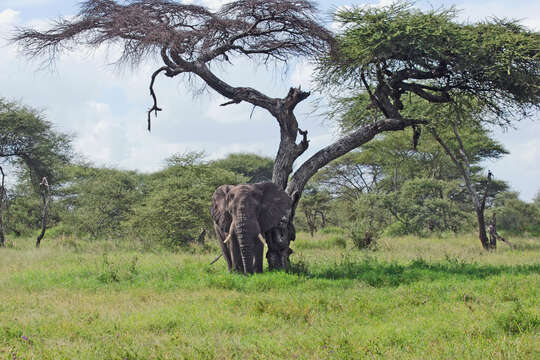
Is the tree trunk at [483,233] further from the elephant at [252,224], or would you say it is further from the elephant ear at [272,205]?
the elephant ear at [272,205]

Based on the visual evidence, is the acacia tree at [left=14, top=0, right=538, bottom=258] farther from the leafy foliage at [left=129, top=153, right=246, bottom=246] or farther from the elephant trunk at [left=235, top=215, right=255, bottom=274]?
the leafy foliage at [left=129, top=153, right=246, bottom=246]

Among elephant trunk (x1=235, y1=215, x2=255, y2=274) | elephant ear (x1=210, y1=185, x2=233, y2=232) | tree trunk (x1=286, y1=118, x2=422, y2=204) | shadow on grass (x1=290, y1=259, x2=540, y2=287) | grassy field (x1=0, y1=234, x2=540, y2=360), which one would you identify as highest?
tree trunk (x1=286, y1=118, x2=422, y2=204)

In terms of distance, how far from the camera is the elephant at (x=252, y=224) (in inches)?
391

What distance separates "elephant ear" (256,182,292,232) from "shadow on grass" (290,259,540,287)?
3.59 feet

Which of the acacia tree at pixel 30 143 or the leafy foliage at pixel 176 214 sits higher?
the acacia tree at pixel 30 143

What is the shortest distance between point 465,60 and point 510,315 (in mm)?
7836

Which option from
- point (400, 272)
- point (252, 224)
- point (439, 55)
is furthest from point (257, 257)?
point (439, 55)

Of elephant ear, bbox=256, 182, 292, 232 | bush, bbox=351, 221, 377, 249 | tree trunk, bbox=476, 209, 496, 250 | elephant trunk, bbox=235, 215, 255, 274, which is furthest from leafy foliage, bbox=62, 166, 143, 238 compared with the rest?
tree trunk, bbox=476, 209, 496, 250

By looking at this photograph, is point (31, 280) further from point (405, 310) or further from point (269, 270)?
point (405, 310)

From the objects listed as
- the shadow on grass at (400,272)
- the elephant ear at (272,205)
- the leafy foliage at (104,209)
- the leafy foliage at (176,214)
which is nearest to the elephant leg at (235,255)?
the elephant ear at (272,205)

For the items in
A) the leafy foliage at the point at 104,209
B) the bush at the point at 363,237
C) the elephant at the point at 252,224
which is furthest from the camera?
the leafy foliage at the point at 104,209

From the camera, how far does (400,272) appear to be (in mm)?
10617

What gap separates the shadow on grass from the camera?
975cm

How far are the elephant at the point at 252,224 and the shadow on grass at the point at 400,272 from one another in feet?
2.20
